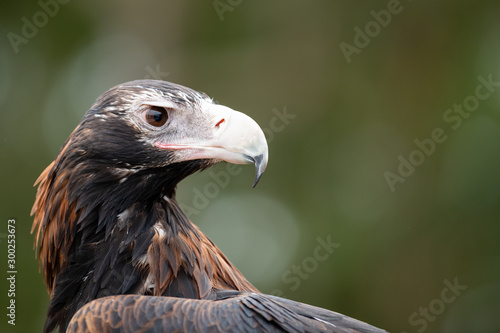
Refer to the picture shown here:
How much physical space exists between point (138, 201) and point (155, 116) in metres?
0.47

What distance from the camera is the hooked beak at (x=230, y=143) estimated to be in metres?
3.14

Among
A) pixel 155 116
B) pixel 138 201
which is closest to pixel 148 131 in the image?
pixel 155 116

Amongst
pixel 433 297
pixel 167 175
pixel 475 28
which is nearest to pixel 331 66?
pixel 475 28

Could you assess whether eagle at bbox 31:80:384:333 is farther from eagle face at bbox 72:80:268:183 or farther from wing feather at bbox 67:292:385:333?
wing feather at bbox 67:292:385:333

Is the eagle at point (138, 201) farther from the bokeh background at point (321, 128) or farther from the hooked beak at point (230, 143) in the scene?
the bokeh background at point (321, 128)

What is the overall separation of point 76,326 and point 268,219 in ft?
20.5

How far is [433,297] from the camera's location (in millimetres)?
9211

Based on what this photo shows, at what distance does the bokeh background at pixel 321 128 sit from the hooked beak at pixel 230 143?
4967 mm

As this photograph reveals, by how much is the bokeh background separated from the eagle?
15.9 ft

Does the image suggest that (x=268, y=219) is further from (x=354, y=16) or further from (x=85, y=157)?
(x=85, y=157)

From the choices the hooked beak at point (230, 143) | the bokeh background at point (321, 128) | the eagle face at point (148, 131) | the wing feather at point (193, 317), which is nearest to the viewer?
the wing feather at point (193, 317)

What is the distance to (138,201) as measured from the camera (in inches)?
135

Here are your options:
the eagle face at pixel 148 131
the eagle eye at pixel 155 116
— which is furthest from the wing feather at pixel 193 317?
the eagle eye at pixel 155 116

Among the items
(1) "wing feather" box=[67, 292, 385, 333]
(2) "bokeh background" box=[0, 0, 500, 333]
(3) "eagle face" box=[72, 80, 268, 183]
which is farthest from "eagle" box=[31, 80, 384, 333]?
(2) "bokeh background" box=[0, 0, 500, 333]
